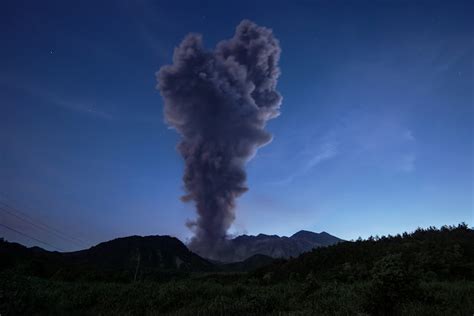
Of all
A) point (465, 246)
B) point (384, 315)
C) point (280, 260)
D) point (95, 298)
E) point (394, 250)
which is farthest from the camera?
point (280, 260)

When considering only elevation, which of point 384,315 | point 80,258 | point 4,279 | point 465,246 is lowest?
point 384,315

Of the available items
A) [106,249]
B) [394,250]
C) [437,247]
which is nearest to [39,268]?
[394,250]

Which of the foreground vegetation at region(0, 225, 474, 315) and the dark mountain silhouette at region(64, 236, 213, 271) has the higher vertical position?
the dark mountain silhouette at region(64, 236, 213, 271)

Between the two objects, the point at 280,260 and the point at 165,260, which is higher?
the point at 165,260

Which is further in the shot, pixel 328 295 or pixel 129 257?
pixel 129 257

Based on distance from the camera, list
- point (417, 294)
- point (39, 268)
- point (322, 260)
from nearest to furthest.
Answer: point (417, 294)
point (322, 260)
point (39, 268)

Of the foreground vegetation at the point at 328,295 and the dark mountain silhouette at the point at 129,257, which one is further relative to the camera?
the dark mountain silhouette at the point at 129,257

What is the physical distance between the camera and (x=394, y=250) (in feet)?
88.5

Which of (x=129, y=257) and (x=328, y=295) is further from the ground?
(x=129, y=257)

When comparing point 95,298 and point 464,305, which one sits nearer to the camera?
point 464,305

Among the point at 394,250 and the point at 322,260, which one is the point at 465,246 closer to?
the point at 394,250

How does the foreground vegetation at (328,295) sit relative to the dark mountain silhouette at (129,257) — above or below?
below

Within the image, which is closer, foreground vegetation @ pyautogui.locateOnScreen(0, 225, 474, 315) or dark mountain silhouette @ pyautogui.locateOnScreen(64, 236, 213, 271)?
foreground vegetation @ pyautogui.locateOnScreen(0, 225, 474, 315)

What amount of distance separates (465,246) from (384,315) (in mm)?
22471
